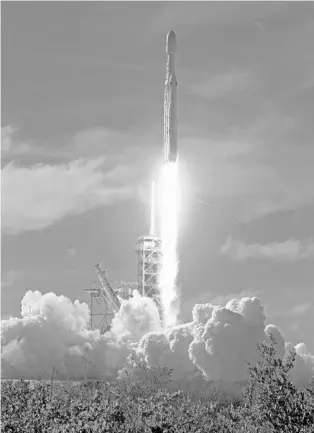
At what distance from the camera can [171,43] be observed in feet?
403

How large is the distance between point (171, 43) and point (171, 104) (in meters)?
8.85

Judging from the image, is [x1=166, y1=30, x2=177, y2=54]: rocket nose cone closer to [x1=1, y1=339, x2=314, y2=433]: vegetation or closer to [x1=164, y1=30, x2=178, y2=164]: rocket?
[x1=164, y1=30, x2=178, y2=164]: rocket

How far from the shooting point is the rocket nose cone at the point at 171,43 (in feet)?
401

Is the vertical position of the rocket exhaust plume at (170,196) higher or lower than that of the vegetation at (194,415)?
higher

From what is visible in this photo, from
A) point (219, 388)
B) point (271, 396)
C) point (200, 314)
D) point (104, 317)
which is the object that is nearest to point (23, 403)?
point (271, 396)

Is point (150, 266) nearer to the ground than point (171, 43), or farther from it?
nearer to the ground

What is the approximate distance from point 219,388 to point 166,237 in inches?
1001

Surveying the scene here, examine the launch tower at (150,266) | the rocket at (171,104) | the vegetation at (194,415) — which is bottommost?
the vegetation at (194,415)

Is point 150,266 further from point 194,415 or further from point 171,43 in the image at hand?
point 194,415

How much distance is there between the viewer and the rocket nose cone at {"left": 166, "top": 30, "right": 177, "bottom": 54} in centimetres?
12212

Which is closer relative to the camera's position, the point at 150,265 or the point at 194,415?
the point at 194,415

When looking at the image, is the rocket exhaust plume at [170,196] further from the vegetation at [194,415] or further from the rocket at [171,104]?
the vegetation at [194,415]

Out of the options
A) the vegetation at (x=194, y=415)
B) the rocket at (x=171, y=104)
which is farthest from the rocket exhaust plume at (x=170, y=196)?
the vegetation at (x=194, y=415)

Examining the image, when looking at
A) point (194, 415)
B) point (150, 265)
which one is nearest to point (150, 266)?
point (150, 265)
